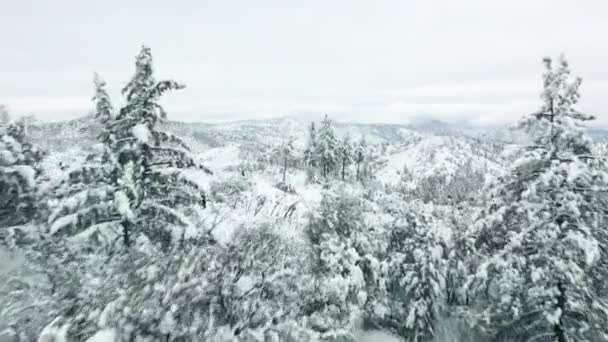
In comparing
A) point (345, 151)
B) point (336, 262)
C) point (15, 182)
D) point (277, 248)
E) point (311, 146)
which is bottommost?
point (345, 151)

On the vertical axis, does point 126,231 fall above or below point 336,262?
above

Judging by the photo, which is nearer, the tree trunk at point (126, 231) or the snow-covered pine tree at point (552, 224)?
the snow-covered pine tree at point (552, 224)

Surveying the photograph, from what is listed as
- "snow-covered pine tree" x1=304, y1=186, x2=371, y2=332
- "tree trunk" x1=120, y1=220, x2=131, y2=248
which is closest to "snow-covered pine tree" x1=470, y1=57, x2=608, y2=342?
"snow-covered pine tree" x1=304, y1=186, x2=371, y2=332

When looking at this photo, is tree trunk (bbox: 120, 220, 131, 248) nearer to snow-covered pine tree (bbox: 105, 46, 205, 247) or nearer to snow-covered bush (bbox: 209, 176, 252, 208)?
snow-covered pine tree (bbox: 105, 46, 205, 247)

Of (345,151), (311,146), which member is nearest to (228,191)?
(311,146)

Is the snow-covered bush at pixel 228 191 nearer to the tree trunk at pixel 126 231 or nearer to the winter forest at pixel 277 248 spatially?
the winter forest at pixel 277 248

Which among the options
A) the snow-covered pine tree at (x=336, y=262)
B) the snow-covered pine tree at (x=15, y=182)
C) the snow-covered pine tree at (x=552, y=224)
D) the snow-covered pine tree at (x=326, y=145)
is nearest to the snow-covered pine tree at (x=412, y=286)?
the snow-covered pine tree at (x=336, y=262)

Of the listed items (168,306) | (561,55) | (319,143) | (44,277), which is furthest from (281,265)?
(319,143)

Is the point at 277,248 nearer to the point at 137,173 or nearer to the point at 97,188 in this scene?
the point at 137,173
